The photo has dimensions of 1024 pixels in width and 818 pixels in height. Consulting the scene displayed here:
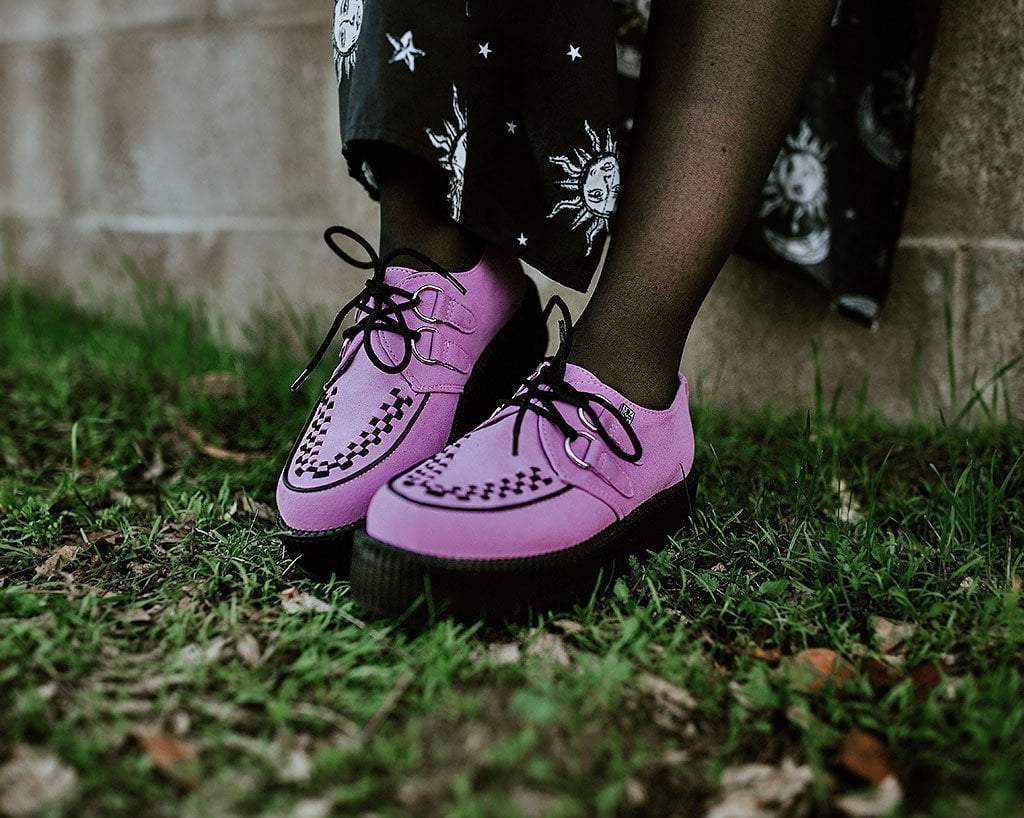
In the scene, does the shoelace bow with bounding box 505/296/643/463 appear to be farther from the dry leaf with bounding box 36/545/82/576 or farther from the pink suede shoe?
the dry leaf with bounding box 36/545/82/576

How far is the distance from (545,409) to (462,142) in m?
0.30

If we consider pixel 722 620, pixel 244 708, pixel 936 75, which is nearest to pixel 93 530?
pixel 244 708

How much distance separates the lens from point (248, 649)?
0.81 m

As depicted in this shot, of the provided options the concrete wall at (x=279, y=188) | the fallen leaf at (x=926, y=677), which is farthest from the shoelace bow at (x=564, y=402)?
the concrete wall at (x=279, y=188)

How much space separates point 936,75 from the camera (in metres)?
1.49

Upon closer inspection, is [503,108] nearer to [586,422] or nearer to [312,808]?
[586,422]

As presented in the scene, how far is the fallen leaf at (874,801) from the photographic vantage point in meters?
0.63

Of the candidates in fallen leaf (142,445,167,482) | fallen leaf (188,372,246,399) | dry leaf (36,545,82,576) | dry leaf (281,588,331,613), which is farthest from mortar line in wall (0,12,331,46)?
dry leaf (281,588,331,613)

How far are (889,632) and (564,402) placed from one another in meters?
0.39

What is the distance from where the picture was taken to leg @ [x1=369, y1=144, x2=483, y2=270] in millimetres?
992

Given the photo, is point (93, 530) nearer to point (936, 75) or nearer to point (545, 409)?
point (545, 409)

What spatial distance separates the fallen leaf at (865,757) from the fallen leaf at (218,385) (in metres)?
1.31

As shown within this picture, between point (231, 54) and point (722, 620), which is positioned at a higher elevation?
point (231, 54)

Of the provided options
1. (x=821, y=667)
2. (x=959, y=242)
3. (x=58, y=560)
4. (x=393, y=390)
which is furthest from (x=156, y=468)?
(x=959, y=242)
